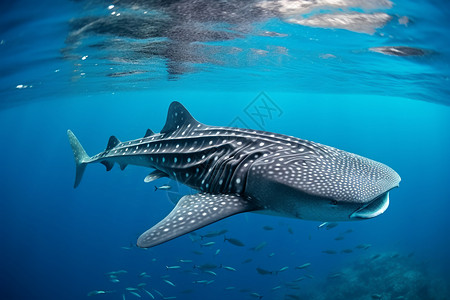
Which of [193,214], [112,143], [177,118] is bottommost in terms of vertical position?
[112,143]

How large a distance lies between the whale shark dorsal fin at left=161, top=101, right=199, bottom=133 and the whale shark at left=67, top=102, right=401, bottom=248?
27cm

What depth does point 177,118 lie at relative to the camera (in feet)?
17.9

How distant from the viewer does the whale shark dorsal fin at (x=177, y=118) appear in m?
5.38

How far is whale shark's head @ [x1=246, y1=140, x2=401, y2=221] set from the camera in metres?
2.88

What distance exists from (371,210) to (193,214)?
1.78 meters

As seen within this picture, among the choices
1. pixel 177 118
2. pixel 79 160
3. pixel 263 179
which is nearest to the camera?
pixel 263 179

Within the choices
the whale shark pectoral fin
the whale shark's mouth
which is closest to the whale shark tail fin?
the whale shark pectoral fin

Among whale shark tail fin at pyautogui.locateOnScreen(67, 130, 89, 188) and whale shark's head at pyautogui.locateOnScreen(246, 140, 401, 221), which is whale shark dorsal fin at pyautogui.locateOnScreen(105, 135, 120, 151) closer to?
whale shark tail fin at pyautogui.locateOnScreen(67, 130, 89, 188)

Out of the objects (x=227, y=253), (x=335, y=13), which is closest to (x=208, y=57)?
(x=335, y=13)

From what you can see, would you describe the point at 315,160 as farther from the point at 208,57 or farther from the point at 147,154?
the point at 208,57

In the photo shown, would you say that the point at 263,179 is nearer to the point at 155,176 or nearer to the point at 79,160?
the point at 155,176

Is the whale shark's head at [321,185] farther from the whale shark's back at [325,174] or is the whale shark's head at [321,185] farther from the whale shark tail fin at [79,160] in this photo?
the whale shark tail fin at [79,160]

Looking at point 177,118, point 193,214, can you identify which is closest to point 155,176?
point 177,118

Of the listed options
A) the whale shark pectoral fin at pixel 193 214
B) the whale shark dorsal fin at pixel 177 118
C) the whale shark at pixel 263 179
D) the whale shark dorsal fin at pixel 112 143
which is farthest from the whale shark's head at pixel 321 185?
the whale shark dorsal fin at pixel 112 143
